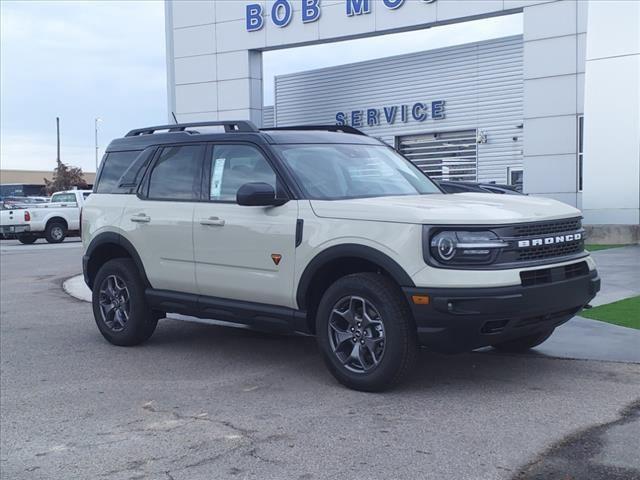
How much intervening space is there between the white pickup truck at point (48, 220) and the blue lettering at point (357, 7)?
425 inches

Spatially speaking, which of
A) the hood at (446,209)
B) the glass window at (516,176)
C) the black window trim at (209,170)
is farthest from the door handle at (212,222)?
the glass window at (516,176)

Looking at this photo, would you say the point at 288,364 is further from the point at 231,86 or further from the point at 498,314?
the point at 231,86

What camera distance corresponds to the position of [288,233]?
6305mm

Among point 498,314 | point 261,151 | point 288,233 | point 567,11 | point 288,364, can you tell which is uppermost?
point 567,11

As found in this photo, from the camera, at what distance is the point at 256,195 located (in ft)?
20.5

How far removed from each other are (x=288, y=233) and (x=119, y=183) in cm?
263

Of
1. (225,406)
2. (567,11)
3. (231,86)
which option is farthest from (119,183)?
(231,86)

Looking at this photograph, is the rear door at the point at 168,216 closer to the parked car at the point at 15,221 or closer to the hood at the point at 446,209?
the hood at the point at 446,209

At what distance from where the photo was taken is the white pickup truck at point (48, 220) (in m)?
27.1

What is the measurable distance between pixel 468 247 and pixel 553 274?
76 centimetres

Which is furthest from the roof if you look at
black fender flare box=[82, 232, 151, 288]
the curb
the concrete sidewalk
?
the curb

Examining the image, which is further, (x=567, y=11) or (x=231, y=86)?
(x=231, y=86)

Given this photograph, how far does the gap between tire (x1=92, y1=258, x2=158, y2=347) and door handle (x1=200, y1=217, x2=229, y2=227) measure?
1.22m

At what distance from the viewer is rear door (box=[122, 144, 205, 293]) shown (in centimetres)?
722
